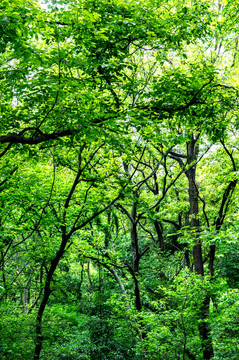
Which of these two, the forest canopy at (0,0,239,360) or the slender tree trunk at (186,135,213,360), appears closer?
the forest canopy at (0,0,239,360)

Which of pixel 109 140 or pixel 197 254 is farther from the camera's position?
pixel 197 254

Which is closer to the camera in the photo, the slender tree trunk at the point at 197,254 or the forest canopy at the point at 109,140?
the forest canopy at the point at 109,140

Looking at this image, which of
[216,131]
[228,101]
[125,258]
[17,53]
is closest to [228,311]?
[216,131]

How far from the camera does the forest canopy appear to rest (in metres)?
4.26

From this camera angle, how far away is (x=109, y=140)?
483cm

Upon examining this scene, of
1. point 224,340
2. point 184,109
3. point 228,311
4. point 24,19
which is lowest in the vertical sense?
point 224,340

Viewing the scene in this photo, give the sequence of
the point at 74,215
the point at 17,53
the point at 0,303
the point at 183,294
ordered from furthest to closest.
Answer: the point at 0,303 < the point at 74,215 < the point at 183,294 < the point at 17,53

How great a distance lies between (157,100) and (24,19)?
112 inches

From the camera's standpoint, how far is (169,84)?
18.1 feet

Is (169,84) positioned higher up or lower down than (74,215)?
higher up

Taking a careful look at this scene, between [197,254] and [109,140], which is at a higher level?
[109,140]

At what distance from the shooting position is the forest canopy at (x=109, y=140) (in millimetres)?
4262

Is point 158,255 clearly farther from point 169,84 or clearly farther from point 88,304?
point 169,84

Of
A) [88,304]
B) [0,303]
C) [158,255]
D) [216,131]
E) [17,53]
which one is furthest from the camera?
[158,255]
